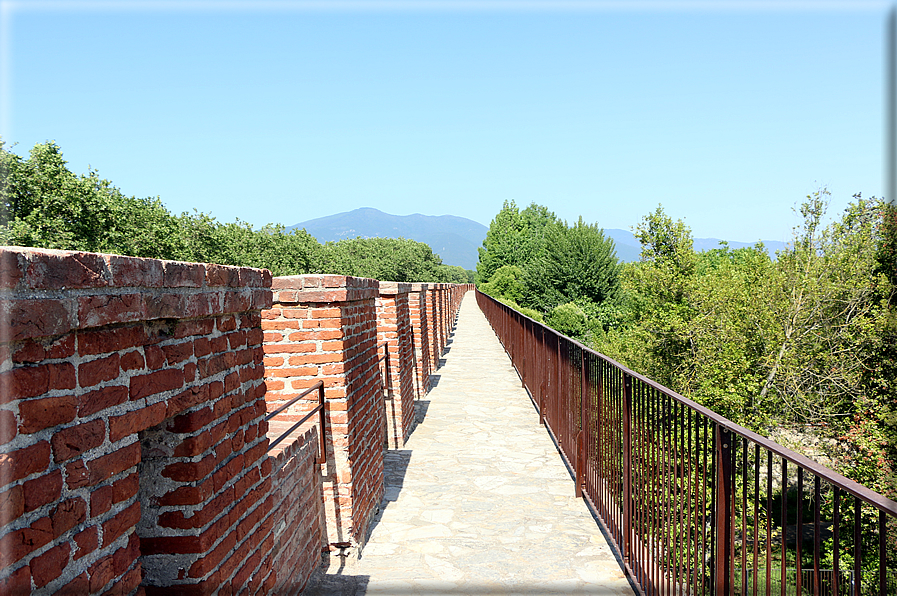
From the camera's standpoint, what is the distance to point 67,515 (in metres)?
1.42

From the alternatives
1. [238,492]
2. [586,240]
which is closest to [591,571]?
[238,492]

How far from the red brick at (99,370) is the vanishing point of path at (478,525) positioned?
8.92 feet

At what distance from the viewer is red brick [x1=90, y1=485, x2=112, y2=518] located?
1514mm

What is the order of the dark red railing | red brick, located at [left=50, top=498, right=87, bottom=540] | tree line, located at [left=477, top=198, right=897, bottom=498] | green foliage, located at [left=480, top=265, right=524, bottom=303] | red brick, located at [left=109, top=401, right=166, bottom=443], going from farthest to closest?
green foliage, located at [left=480, top=265, right=524, bottom=303] → tree line, located at [left=477, top=198, right=897, bottom=498] → the dark red railing → red brick, located at [left=109, top=401, right=166, bottom=443] → red brick, located at [left=50, top=498, right=87, bottom=540]

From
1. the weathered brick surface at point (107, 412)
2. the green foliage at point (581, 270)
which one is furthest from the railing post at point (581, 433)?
the green foliage at point (581, 270)

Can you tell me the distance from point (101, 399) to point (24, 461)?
298mm

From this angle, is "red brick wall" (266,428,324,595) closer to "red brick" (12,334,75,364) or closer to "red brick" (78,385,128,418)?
"red brick" (78,385,128,418)

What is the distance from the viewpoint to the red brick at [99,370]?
1485mm

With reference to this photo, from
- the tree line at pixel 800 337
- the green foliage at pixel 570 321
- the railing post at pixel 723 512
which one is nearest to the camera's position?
the railing post at pixel 723 512

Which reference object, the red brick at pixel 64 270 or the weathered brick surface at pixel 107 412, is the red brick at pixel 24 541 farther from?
the red brick at pixel 64 270

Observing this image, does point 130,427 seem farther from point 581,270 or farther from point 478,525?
point 581,270

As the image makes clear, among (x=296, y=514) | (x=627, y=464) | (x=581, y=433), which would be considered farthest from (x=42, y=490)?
(x=581, y=433)

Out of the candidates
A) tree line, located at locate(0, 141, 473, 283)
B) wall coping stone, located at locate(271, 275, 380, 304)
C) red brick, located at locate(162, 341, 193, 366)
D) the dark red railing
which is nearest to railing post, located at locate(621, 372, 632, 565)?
the dark red railing

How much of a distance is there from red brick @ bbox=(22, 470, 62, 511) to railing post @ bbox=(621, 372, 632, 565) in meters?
3.41
